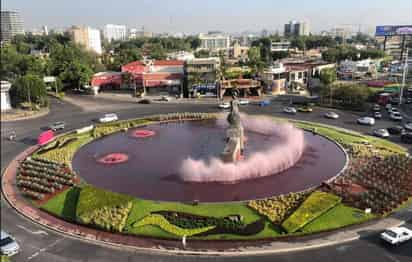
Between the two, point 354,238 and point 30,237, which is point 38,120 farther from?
point 354,238

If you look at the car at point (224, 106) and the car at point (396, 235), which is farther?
the car at point (224, 106)

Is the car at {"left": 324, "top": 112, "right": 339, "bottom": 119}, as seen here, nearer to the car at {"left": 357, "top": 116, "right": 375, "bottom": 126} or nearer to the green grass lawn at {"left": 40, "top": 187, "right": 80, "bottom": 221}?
the car at {"left": 357, "top": 116, "right": 375, "bottom": 126}

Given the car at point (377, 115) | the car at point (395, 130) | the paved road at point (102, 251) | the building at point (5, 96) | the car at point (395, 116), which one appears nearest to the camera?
the paved road at point (102, 251)

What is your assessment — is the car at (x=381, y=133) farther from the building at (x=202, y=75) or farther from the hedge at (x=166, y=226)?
the building at (x=202, y=75)

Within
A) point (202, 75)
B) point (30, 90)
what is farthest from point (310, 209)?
point (30, 90)

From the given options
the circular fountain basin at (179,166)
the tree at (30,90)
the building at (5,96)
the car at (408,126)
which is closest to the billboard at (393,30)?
the car at (408,126)

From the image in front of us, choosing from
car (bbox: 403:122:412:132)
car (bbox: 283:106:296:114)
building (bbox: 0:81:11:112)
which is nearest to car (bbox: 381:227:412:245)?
car (bbox: 403:122:412:132)
